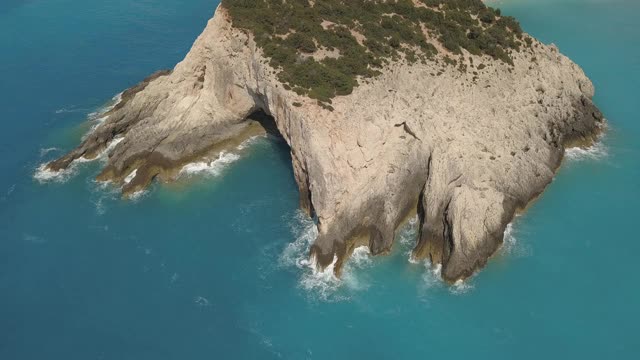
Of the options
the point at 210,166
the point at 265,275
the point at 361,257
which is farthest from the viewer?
the point at 210,166

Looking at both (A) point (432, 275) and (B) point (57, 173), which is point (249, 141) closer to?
(B) point (57, 173)

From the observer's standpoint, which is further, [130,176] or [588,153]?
[588,153]

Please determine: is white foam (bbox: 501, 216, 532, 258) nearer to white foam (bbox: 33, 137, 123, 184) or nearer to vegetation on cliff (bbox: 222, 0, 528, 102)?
vegetation on cliff (bbox: 222, 0, 528, 102)

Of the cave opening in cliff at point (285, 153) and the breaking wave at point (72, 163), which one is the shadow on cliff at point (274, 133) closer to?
the cave opening in cliff at point (285, 153)

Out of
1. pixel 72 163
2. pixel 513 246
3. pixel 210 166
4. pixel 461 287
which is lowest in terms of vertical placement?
pixel 72 163

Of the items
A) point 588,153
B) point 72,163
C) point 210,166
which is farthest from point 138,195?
point 588,153

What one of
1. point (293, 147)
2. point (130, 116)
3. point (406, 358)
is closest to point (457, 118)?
point (293, 147)

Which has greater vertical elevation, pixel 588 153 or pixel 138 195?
pixel 588 153
